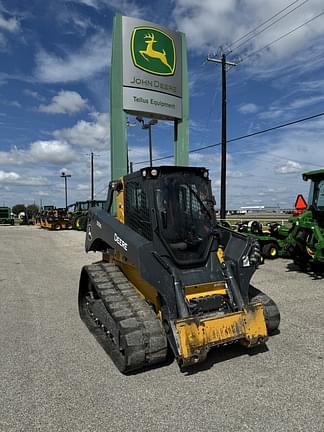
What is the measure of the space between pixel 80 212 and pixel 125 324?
2752 cm

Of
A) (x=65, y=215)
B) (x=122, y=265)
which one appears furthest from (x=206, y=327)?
(x=65, y=215)

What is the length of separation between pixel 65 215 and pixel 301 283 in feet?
84.4

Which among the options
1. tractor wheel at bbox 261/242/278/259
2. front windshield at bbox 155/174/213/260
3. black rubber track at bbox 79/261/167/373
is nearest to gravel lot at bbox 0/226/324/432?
black rubber track at bbox 79/261/167/373

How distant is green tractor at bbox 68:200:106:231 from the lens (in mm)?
27708

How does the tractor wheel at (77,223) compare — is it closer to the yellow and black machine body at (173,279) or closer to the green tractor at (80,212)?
the green tractor at (80,212)

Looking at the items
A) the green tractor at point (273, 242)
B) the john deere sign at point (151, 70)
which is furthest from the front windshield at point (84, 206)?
the green tractor at point (273, 242)

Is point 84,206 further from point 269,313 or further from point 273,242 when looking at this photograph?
point 269,313

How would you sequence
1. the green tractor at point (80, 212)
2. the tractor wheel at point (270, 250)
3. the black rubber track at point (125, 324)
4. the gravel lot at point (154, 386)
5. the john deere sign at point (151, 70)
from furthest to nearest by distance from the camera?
the green tractor at point (80, 212) < the john deere sign at point (151, 70) < the tractor wheel at point (270, 250) < the black rubber track at point (125, 324) < the gravel lot at point (154, 386)

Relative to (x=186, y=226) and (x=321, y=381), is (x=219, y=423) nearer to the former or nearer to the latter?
(x=321, y=381)

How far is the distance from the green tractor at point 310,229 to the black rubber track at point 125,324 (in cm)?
559

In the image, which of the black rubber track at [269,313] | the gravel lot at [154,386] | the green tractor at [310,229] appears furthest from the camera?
the green tractor at [310,229]

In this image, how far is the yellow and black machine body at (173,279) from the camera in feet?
12.6

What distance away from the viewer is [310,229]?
361 inches

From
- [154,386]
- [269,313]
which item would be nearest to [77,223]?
[269,313]
